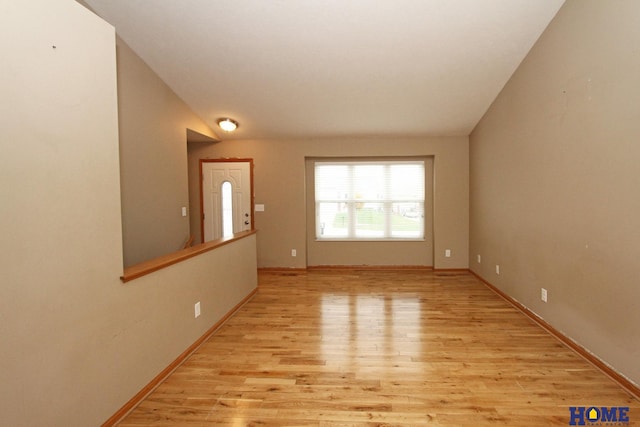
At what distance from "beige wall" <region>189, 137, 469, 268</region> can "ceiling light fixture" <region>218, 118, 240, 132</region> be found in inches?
22.5

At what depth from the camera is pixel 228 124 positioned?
16.8 ft

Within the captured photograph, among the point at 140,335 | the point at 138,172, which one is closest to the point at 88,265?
the point at 140,335

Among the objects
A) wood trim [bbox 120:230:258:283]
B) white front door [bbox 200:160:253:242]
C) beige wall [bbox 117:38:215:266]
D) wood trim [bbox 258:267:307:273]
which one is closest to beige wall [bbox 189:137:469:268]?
wood trim [bbox 258:267:307:273]

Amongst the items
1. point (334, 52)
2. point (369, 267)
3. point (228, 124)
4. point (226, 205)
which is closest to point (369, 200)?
point (369, 267)

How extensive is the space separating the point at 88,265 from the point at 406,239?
198 inches

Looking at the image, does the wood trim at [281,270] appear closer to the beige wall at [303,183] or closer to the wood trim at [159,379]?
the beige wall at [303,183]

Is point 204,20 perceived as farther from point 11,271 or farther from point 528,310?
point 528,310

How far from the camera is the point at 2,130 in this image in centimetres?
135

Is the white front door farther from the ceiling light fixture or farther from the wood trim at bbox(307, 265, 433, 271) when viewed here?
the wood trim at bbox(307, 265, 433, 271)

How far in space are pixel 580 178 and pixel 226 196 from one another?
4977mm

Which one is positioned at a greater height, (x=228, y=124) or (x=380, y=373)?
(x=228, y=124)
